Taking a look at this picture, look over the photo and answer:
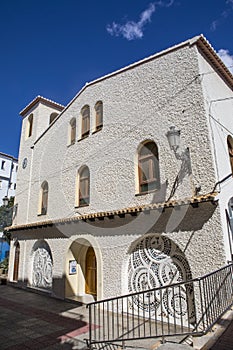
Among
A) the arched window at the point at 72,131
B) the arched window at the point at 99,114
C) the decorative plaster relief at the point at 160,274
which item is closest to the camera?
the decorative plaster relief at the point at 160,274

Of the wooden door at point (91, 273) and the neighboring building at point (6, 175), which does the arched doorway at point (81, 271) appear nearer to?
the wooden door at point (91, 273)

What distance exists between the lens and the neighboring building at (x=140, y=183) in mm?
6367

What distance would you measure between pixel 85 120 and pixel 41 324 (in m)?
8.14

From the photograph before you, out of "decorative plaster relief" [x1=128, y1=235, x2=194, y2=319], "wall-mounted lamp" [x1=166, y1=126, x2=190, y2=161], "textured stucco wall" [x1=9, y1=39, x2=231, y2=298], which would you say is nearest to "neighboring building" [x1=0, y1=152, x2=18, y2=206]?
"textured stucco wall" [x1=9, y1=39, x2=231, y2=298]

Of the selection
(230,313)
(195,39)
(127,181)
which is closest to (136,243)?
(127,181)

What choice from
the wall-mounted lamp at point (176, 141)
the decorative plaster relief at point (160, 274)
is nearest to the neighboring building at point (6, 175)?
the decorative plaster relief at point (160, 274)

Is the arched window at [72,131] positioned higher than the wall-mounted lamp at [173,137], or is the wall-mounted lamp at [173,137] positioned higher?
the arched window at [72,131]

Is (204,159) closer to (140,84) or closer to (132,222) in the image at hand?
(132,222)

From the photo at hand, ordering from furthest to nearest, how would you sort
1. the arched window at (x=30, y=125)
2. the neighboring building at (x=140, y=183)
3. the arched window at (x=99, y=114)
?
the arched window at (x=30, y=125)
the arched window at (x=99, y=114)
the neighboring building at (x=140, y=183)

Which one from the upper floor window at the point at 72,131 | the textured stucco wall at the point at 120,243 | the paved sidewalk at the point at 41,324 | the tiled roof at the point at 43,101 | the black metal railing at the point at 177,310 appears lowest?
the paved sidewalk at the point at 41,324

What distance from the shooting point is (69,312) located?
8.04 m

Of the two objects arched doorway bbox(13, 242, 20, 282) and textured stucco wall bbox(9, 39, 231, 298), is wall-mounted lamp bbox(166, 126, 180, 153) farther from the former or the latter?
arched doorway bbox(13, 242, 20, 282)

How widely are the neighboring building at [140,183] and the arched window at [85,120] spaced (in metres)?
0.05

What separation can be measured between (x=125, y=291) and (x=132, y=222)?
2142 mm
